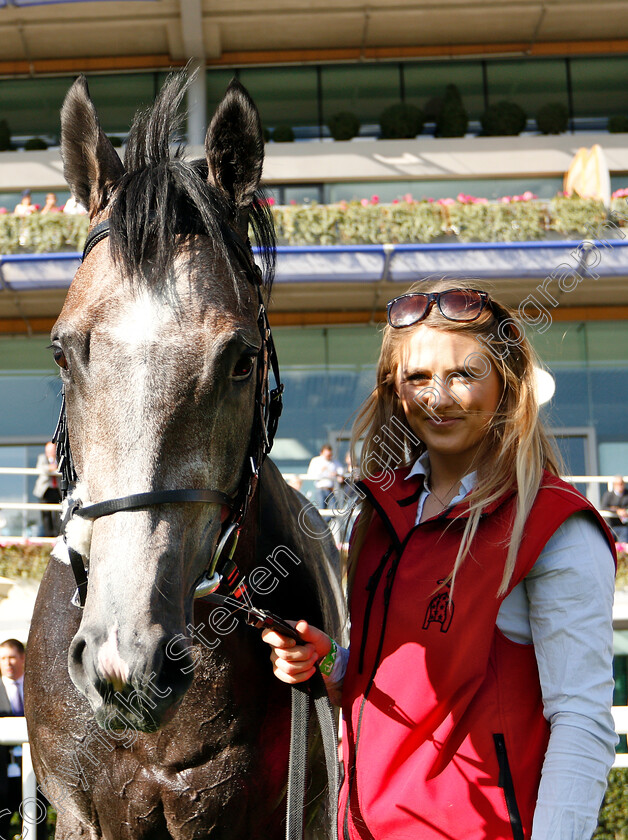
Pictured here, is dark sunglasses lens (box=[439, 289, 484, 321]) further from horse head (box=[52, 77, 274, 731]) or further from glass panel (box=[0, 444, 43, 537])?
glass panel (box=[0, 444, 43, 537])

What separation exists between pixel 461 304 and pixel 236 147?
2.52 ft

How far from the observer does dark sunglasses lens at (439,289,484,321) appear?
1.94 meters

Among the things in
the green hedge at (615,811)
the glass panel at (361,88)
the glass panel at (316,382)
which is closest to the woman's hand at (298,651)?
the green hedge at (615,811)

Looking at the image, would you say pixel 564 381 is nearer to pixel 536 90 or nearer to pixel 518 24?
pixel 536 90

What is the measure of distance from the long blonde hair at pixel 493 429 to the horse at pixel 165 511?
0.32 metres

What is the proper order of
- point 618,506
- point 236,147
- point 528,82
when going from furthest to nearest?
point 528,82 < point 618,506 < point 236,147

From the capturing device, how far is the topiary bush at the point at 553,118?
1806 cm

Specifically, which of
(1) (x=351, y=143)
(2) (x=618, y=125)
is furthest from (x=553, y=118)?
(1) (x=351, y=143)

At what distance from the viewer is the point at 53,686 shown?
7.64ft

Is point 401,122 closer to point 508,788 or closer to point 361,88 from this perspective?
point 361,88

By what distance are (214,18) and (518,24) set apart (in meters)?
7.25

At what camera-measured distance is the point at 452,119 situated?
59.3 ft

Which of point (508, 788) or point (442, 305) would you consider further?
point (442, 305)

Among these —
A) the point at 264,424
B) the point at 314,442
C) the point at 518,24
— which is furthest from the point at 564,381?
the point at 264,424
